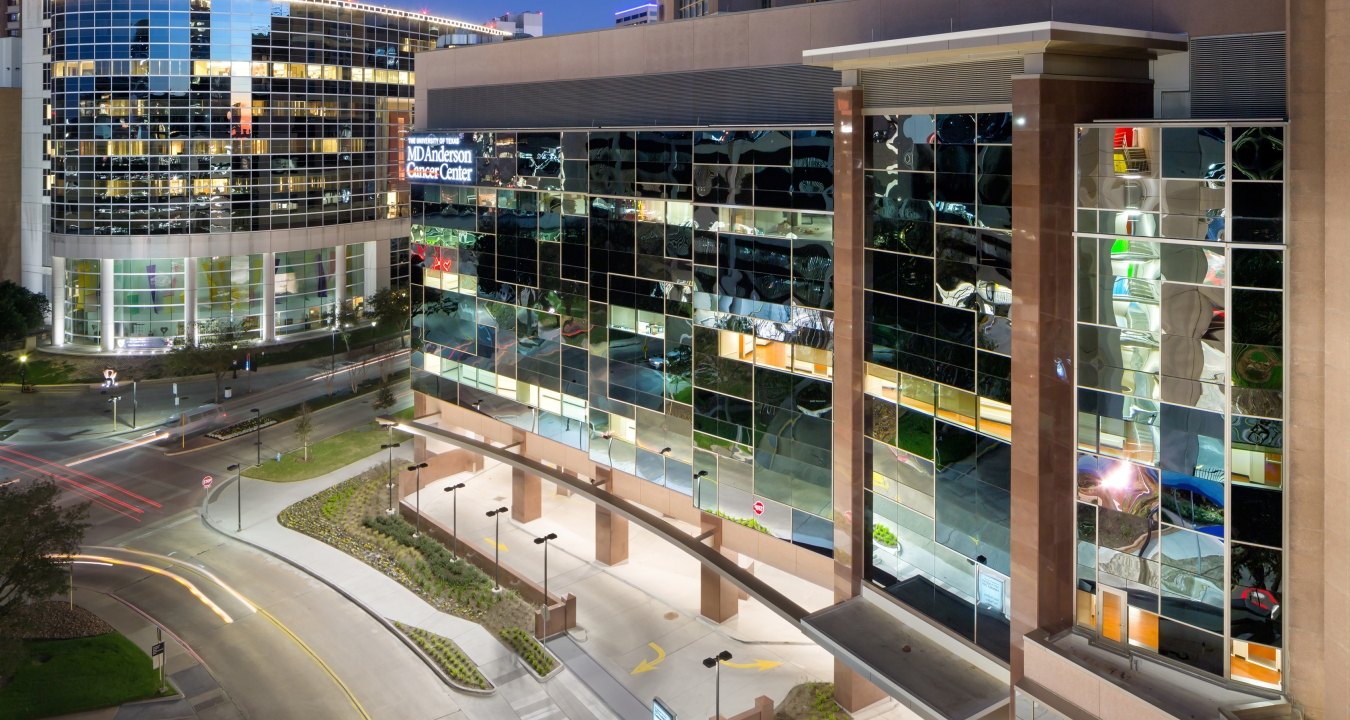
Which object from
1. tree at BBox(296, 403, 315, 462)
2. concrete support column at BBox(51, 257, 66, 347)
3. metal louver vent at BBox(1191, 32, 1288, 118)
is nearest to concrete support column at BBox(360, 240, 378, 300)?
concrete support column at BBox(51, 257, 66, 347)

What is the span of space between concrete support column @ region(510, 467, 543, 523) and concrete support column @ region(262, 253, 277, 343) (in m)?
51.0

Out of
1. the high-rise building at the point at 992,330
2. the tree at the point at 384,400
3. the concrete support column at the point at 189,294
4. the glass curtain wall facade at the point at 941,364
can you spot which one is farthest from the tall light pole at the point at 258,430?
the glass curtain wall facade at the point at 941,364

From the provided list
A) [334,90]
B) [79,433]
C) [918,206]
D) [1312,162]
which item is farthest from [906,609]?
[334,90]

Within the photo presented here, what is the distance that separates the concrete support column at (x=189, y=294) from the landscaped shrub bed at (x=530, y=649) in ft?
201

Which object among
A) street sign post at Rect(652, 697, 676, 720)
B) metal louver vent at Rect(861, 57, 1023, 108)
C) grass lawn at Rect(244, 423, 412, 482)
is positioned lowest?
street sign post at Rect(652, 697, 676, 720)

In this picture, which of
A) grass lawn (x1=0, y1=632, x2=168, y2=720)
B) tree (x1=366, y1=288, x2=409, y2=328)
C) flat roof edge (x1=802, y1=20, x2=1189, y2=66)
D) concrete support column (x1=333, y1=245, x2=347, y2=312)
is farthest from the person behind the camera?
concrete support column (x1=333, y1=245, x2=347, y2=312)

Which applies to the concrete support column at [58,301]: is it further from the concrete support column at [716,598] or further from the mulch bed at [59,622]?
the concrete support column at [716,598]

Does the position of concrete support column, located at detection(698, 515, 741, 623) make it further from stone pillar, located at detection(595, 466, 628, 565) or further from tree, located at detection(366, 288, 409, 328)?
tree, located at detection(366, 288, 409, 328)

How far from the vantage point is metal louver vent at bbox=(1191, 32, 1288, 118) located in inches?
1036

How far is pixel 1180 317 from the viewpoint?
25484mm

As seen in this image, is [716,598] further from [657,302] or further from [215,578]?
[215,578]

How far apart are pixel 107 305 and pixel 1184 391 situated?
9325cm

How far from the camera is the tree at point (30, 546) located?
41.6 metres

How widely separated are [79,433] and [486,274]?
1561 inches
